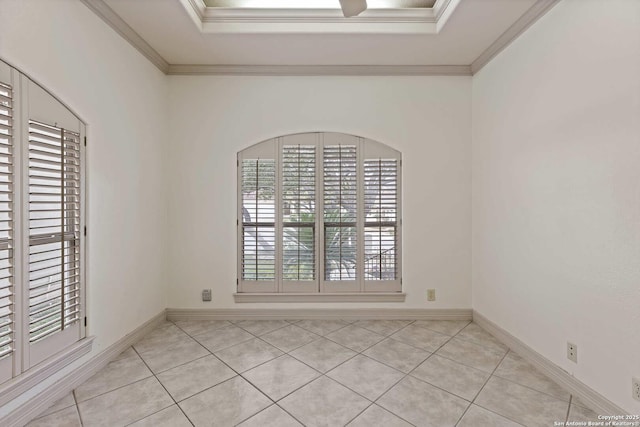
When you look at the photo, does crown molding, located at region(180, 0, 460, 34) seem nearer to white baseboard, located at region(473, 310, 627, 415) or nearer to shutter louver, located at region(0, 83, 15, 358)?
shutter louver, located at region(0, 83, 15, 358)

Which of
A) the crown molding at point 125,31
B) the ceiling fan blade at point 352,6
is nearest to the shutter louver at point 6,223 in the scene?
the crown molding at point 125,31

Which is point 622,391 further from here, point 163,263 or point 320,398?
point 163,263

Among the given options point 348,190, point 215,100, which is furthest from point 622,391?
point 215,100

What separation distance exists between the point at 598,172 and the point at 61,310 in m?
3.40

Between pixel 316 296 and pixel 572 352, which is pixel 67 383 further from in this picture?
pixel 572 352

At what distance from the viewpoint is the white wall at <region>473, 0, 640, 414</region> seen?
149 centimetres

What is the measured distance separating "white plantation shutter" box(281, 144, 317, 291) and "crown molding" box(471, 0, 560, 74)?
1.83 m

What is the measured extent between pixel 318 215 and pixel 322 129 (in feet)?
3.00

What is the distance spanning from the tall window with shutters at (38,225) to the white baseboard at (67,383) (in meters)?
0.19

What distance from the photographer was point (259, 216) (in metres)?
2.91

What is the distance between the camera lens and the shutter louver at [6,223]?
4.59 feet

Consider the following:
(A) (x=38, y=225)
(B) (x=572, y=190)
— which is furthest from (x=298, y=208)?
(B) (x=572, y=190)

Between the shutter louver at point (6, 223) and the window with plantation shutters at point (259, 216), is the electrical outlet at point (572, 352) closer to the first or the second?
the window with plantation shutters at point (259, 216)

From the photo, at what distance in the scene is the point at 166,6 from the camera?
6.68 ft
